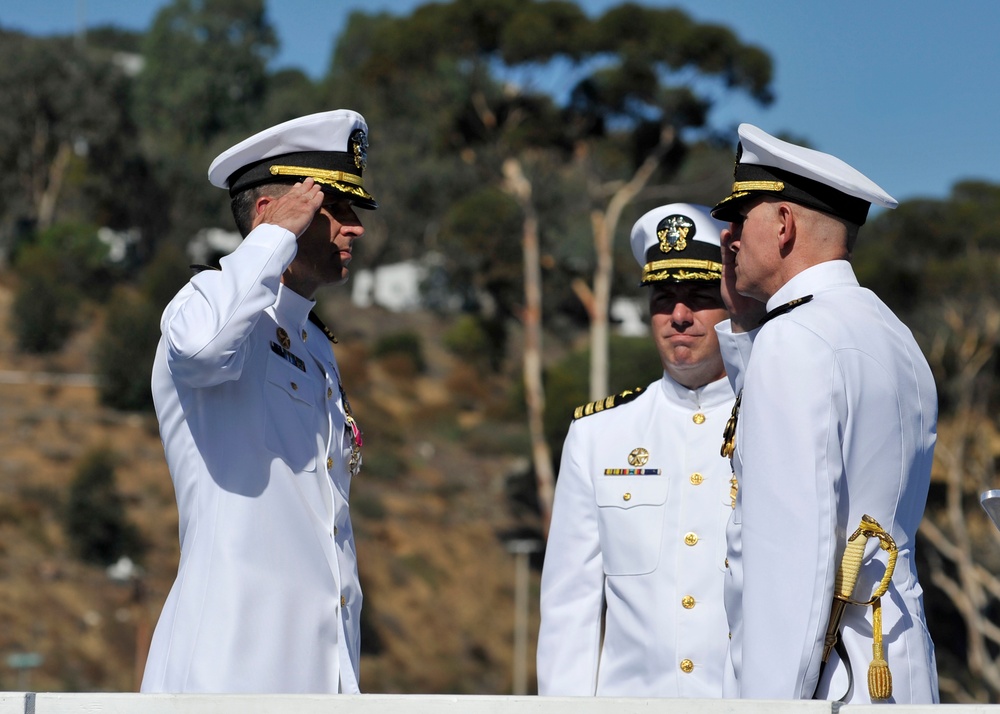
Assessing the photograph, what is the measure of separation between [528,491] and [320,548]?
3329cm

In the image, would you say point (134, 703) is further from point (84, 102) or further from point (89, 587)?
point (84, 102)

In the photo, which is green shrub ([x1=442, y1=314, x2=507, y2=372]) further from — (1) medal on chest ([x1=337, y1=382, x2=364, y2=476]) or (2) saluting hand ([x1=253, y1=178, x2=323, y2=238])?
(2) saluting hand ([x1=253, y1=178, x2=323, y2=238])

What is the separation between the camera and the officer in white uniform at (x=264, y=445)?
10.4 feet

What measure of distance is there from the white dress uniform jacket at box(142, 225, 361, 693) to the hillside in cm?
2395

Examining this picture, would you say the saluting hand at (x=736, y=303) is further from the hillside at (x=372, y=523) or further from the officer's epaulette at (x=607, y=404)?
the hillside at (x=372, y=523)

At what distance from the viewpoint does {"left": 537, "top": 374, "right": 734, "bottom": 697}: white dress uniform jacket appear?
4070 millimetres

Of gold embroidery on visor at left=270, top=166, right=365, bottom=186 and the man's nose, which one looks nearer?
gold embroidery on visor at left=270, top=166, right=365, bottom=186

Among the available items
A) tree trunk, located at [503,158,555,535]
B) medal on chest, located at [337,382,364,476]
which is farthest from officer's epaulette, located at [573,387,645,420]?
tree trunk, located at [503,158,555,535]

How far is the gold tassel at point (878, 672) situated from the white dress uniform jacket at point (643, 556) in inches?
40.6

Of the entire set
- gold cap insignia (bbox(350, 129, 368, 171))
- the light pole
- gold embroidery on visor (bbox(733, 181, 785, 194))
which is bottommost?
the light pole

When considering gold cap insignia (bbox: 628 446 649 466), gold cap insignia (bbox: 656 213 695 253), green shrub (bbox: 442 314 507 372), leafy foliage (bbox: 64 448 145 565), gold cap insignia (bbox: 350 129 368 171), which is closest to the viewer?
gold cap insignia (bbox: 350 129 368 171)

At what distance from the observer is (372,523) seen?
116ft

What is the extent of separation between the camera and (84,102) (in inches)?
1844

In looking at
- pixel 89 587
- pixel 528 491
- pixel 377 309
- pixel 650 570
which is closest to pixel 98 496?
pixel 89 587
